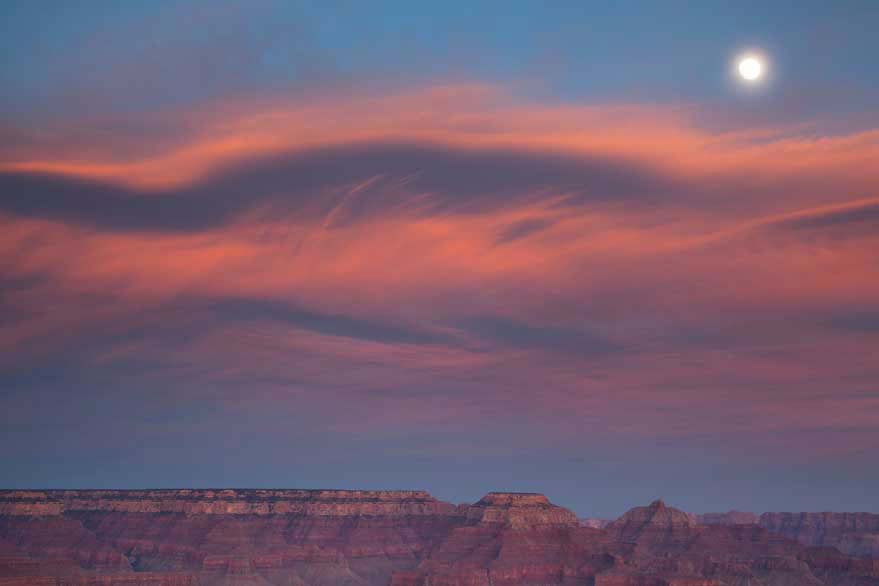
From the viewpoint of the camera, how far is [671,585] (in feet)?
654

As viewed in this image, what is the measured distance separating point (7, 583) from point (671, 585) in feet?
309

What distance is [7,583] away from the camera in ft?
656
